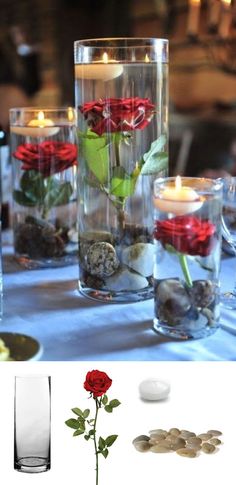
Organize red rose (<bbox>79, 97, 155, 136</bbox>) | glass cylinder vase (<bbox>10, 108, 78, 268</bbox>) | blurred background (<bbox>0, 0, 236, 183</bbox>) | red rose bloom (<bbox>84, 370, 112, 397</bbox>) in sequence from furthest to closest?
1. blurred background (<bbox>0, 0, 236, 183</bbox>)
2. glass cylinder vase (<bbox>10, 108, 78, 268</bbox>)
3. red rose (<bbox>79, 97, 155, 136</bbox>)
4. red rose bloom (<bbox>84, 370, 112, 397</bbox>)

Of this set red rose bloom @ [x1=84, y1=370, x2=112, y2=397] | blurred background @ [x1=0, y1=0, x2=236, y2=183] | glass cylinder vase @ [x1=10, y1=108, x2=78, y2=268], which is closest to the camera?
red rose bloom @ [x1=84, y1=370, x2=112, y2=397]

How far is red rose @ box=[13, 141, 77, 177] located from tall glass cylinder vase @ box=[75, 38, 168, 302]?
0.41 feet

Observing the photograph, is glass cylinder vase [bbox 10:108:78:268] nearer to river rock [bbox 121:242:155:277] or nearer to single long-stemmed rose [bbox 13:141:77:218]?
single long-stemmed rose [bbox 13:141:77:218]

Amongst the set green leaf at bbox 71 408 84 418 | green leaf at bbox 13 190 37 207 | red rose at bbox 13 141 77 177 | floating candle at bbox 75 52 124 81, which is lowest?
green leaf at bbox 71 408 84 418

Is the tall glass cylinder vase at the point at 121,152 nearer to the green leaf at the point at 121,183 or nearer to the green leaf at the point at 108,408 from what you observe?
the green leaf at the point at 121,183

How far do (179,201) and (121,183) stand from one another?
0.40ft

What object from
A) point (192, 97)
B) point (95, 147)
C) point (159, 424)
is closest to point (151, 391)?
point (159, 424)

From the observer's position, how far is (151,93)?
0.74 meters

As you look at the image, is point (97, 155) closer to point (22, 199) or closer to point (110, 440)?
point (22, 199)

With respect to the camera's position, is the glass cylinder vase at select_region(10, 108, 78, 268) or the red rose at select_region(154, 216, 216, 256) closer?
the red rose at select_region(154, 216, 216, 256)

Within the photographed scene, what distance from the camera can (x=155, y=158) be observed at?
74 centimetres

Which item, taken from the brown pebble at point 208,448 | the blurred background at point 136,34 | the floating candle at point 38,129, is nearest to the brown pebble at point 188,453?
the brown pebble at point 208,448

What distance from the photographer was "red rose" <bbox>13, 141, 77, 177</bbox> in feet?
2.87

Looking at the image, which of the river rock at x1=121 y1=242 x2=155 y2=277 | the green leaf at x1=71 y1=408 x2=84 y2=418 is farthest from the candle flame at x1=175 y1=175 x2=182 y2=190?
the green leaf at x1=71 y1=408 x2=84 y2=418
